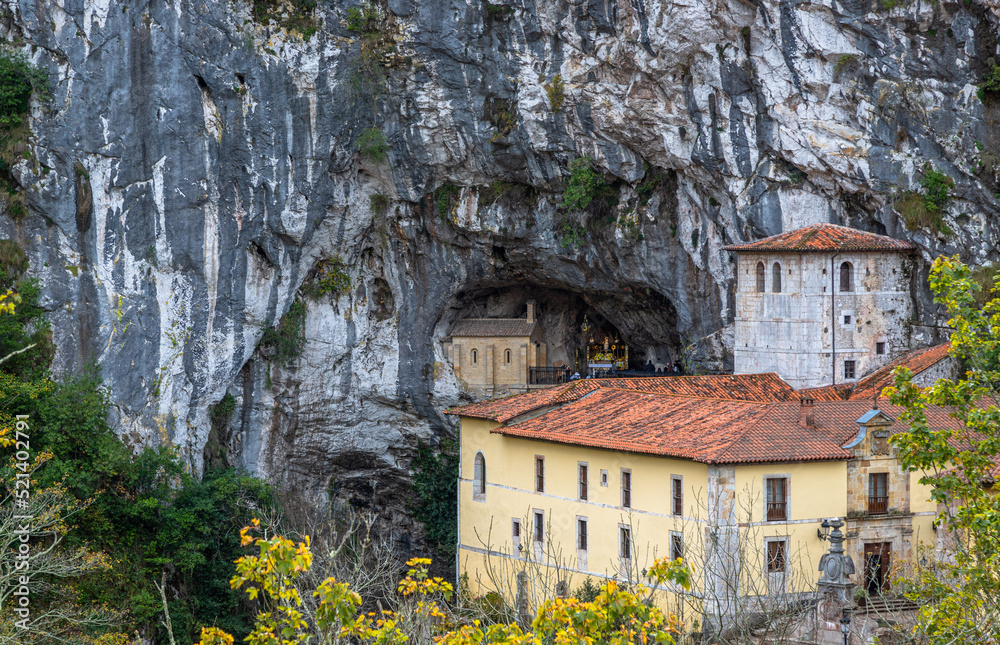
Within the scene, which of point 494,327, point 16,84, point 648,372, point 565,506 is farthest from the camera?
point 494,327

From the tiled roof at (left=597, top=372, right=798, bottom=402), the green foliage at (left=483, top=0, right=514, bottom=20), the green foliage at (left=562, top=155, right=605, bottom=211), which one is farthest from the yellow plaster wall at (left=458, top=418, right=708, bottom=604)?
the green foliage at (left=483, top=0, right=514, bottom=20)

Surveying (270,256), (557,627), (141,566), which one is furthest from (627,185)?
(557,627)

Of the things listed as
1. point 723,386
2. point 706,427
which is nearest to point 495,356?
point 723,386

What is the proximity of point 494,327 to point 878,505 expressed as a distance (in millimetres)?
21719

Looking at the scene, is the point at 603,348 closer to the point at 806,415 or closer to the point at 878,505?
the point at 806,415

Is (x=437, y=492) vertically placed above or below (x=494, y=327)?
below

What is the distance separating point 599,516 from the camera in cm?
3759

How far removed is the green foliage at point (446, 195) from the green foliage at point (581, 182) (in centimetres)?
498

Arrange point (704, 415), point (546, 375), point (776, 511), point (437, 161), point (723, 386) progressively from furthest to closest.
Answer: point (546, 375)
point (437, 161)
point (723, 386)
point (704, 415)
point (776, 511)

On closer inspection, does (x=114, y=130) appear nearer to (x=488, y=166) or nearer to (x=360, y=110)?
(x=360, y=110)

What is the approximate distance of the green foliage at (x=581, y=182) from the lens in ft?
154

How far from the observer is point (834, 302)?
41750 mm

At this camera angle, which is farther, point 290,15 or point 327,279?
point 327,279

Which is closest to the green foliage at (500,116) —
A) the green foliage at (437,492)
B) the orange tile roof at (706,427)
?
the orange tile roof at (706,427)
